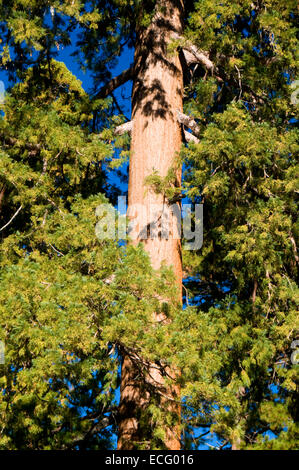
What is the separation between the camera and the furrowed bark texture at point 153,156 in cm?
468

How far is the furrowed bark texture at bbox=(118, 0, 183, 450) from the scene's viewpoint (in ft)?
15.4

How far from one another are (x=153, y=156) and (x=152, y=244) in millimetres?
1070

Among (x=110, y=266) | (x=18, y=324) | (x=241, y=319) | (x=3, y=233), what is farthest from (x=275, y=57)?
(x=18, y=324)

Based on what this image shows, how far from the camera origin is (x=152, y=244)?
17.5 feet

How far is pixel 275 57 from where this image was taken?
618 centimetres

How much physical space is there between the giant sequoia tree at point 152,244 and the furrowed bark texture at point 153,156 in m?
0.02

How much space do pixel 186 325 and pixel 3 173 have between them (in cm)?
253
